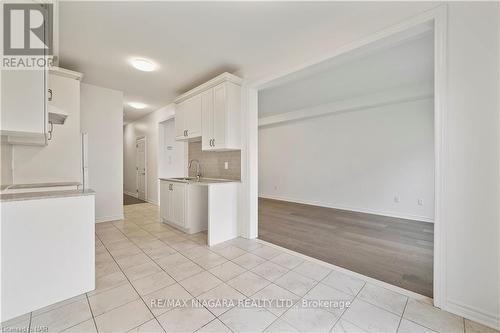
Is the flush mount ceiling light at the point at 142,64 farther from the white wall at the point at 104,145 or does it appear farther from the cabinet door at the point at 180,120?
the white wall at the point at 104,145

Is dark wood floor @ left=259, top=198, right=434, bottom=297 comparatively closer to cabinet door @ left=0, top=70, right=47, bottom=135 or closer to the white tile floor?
the white tile floor

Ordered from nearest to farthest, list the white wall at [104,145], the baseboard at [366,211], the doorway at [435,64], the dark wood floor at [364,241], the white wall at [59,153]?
1. the doorway at [435,64]
2. the dark wood floor at [364,241]
3. the white wall at [59,153]
4. the white wall at [104,145]
5. the baseboard at [366,211]

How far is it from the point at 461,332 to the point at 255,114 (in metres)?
3.05

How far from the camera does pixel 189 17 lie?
2.03 metres

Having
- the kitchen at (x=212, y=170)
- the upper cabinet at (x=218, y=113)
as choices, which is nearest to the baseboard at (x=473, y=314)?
the kitchen at (x=212, y=170)

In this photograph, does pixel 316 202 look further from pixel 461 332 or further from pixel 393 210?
pixel 461 332

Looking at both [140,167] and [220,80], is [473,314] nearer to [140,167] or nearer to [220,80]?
[220,80]

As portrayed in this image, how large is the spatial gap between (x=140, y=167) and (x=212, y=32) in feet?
18.4

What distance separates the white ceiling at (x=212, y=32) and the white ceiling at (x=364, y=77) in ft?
1.17

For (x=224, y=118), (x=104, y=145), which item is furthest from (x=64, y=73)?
(x=224, y=118)

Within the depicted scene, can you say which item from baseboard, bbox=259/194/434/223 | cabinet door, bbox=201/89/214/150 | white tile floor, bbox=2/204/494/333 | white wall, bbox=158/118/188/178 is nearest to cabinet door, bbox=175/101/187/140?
cabinet door, bbox=201/89/214/150

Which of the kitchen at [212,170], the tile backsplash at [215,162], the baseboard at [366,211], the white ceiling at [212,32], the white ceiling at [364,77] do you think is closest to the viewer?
the white ceiling at [212,32]

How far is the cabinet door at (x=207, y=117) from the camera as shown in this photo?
3359 millimetres

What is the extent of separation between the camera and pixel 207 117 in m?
3.44
